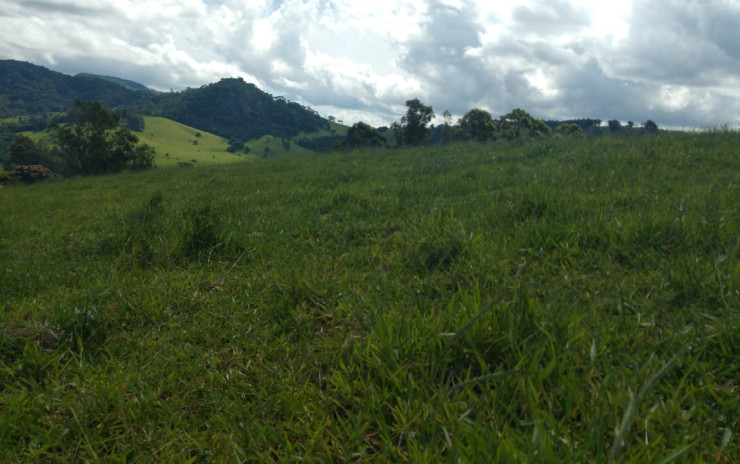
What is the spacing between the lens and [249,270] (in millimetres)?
3986

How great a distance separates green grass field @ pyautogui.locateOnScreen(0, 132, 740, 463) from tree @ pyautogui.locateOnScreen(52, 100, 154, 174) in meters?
42.5

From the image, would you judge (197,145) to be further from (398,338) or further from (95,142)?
(398,338)

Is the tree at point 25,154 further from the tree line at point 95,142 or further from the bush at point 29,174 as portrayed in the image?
the bush at point 29,174

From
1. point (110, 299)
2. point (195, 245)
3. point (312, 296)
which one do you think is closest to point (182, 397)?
point (312, 296)

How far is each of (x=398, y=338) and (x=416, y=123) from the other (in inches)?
2511

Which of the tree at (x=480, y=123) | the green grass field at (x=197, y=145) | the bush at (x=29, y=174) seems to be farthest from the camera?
the green grass field at (x=197, y=145)

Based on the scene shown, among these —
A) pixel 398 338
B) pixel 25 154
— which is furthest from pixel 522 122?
pixel 25 154

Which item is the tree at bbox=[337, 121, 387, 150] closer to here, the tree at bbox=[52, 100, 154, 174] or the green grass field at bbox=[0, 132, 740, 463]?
the tree at bbox=[52, 100, 154, 174]

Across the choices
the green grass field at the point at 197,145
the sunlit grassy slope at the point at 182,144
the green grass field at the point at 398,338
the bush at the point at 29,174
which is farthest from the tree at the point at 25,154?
the green grass field at the point at 197,145

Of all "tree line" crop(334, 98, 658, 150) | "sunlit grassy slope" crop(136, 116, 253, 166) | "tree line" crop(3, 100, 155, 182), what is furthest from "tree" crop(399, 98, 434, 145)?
"sunlit grassy slope" crop(136, 116, 253, 166)

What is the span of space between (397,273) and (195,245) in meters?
2.52

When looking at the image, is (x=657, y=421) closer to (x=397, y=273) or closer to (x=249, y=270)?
(x=397, y=273)

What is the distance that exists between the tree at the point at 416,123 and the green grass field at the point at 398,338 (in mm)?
59529

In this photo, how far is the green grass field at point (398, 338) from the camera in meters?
1.67
